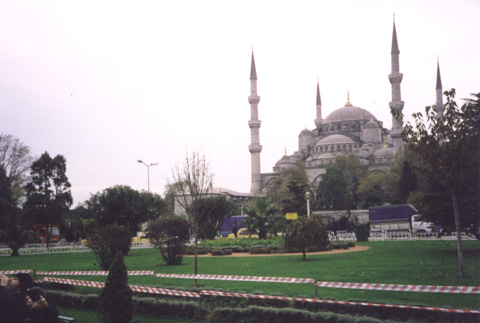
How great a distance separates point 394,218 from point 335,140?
47.5m

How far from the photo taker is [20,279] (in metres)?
6.14

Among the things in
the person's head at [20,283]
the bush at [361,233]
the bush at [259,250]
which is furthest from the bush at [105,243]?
the bush at [361,233]

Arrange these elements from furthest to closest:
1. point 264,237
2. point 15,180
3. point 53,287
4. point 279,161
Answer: point 279,161
point 15,180
point 264,237
point 53,287

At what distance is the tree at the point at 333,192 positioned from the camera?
54188 mm

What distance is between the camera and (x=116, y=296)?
844cm

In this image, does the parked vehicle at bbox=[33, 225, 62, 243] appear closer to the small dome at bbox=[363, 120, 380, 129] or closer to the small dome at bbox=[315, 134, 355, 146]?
the small dome at bbox=[315, 134, 355, 146]

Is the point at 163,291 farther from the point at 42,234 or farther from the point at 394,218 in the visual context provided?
the point at 42,234

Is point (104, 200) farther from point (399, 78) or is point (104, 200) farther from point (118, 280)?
point (399, 78)

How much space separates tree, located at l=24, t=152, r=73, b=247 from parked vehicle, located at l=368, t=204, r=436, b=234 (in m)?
22.2

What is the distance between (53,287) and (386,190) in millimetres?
44794

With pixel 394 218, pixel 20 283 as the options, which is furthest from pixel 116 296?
pixel 394 218

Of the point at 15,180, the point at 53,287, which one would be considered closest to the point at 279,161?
the point at 15,180

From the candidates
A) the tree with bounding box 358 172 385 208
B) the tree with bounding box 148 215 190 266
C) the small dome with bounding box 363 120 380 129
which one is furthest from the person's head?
the small dome with bounding box 363 120 380 129

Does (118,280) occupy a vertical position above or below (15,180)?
below
